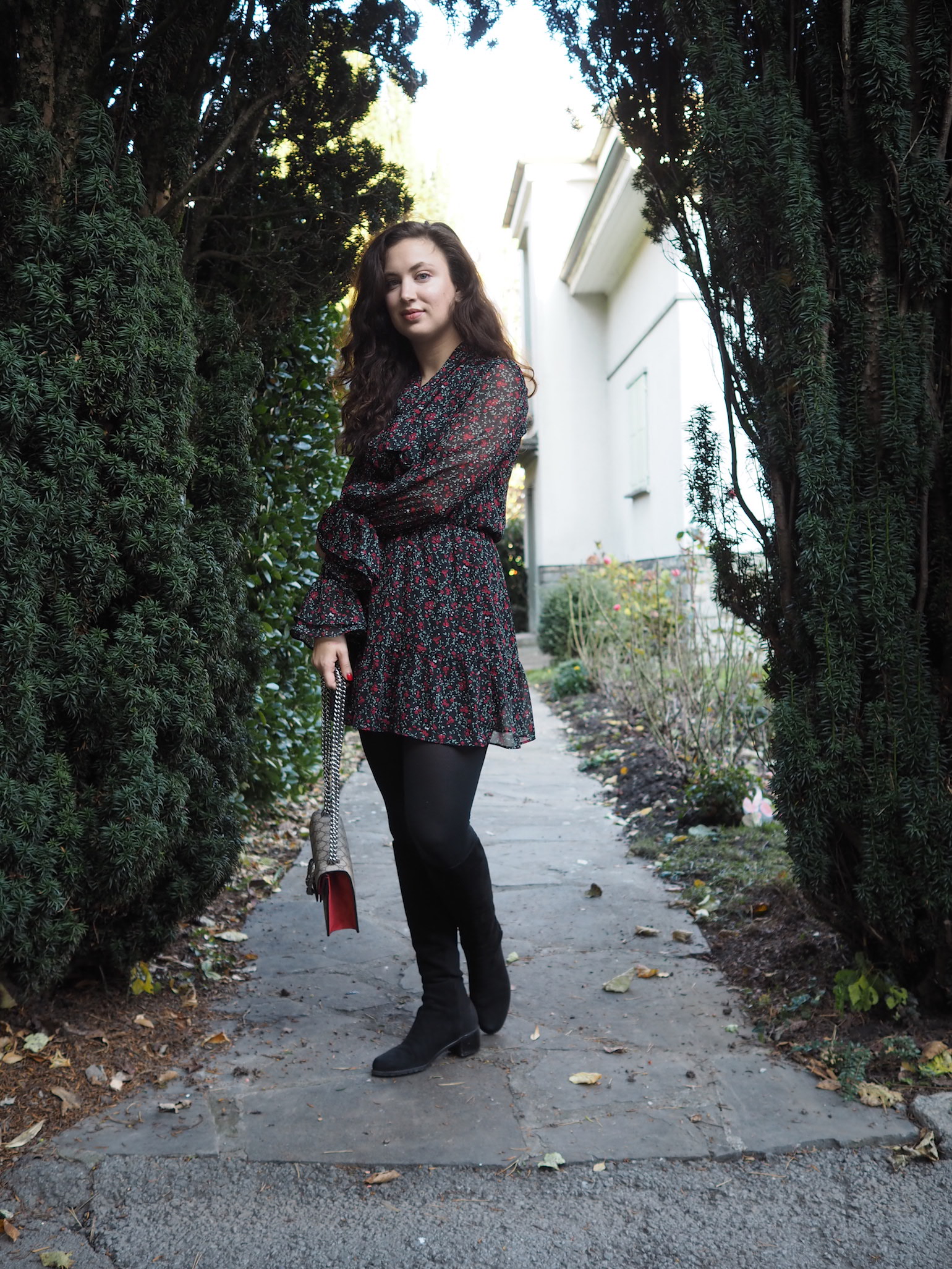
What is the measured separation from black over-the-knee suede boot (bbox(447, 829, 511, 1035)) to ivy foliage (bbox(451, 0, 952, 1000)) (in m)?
0.79

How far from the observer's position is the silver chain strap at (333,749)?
249cm

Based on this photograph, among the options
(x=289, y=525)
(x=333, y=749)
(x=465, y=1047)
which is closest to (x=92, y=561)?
(x=333, y=749)

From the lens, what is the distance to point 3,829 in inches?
87.0

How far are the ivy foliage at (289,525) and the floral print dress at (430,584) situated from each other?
62.7 inches

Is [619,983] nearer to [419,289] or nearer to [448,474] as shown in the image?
[448,474]

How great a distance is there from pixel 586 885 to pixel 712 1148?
1936mm

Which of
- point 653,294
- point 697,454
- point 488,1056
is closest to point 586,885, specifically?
point 488,1056

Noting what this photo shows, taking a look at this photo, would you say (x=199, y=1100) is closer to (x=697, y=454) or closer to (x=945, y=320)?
(x=697, y=454)

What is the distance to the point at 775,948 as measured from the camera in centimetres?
310

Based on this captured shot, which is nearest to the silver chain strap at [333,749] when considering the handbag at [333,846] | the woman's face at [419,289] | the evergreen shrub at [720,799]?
the handbag at [333,846]

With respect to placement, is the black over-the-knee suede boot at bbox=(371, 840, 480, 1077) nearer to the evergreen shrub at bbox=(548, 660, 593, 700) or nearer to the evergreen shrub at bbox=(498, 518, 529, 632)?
the evergreen shrub at bbox=(548, 660, 593, 700)

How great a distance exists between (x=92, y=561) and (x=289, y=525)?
240 centimetres

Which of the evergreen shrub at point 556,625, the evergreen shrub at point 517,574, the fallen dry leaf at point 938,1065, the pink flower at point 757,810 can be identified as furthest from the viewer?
the evergreen shrub at point 517,574

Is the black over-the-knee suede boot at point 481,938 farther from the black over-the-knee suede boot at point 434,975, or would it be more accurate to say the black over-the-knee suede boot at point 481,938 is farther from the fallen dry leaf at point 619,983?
the fallen dry leaf at point 619,983
